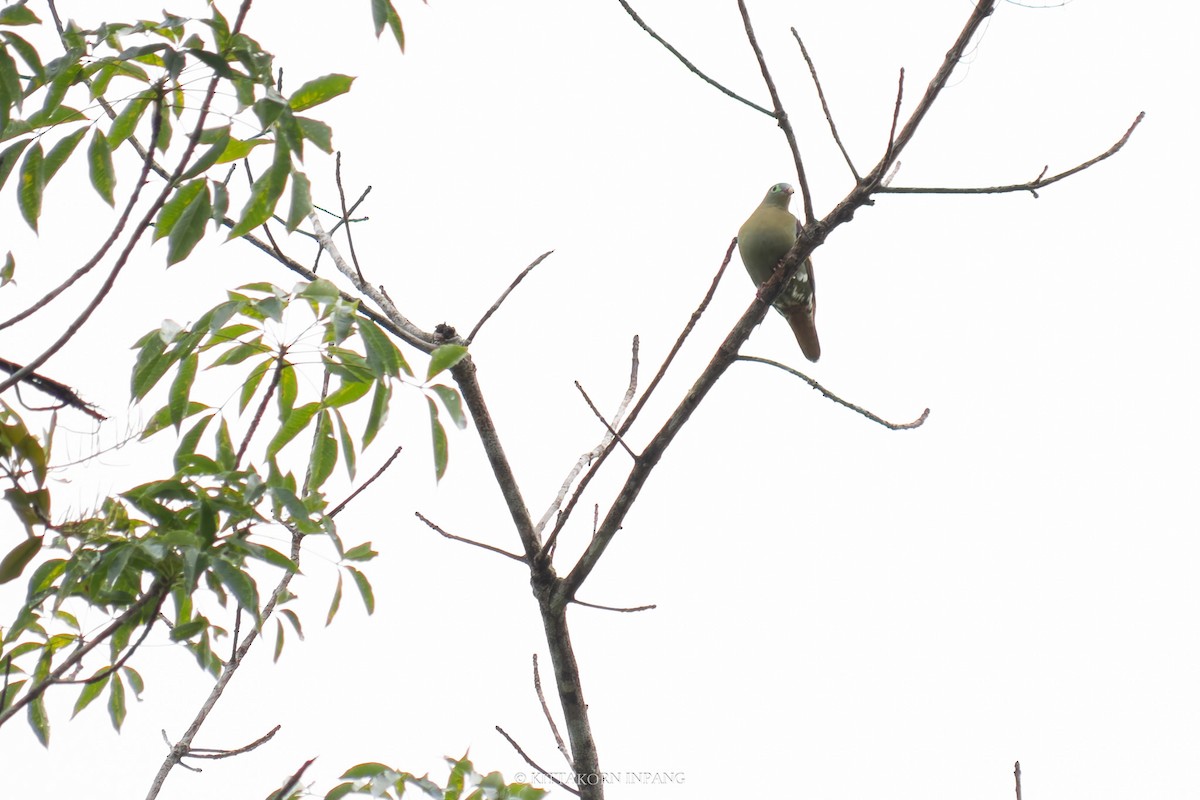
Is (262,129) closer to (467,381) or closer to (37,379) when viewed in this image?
(37,379)

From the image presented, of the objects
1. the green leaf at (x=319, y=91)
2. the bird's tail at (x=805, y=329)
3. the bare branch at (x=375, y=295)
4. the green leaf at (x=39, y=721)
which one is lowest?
the green leaf at (x=39, y=721)

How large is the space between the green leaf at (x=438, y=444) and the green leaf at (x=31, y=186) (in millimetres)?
719

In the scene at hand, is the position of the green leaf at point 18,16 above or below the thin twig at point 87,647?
above

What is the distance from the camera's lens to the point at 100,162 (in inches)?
70.6

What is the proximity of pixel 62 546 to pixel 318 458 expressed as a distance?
0.44 metres

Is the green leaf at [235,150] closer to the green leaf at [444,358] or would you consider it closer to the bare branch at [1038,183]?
the green leaf at [444,358]

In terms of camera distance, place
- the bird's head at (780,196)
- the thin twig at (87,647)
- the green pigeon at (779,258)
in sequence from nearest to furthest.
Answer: the thin twig at (87,647) → the green pigeon at (779,258) → the bird's head at (780,196)

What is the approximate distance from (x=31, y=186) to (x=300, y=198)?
475 mm

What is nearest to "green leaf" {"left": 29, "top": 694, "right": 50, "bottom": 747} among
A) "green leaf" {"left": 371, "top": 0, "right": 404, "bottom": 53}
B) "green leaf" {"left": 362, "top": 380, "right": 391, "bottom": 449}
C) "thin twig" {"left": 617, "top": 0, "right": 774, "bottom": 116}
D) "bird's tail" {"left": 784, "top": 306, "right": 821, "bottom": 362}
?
"green leaf" {"left": 362, "top": 380, "right": 391, "bottom": 449}

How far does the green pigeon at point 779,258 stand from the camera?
586 centimetres

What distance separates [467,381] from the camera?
267 cm

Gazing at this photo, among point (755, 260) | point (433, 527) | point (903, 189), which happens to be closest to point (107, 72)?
point (433, 527)

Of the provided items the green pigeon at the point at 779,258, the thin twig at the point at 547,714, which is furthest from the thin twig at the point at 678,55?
the green pigeon at the point at 779,258

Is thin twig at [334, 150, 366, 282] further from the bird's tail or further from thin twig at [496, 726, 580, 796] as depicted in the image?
the bird's tail
